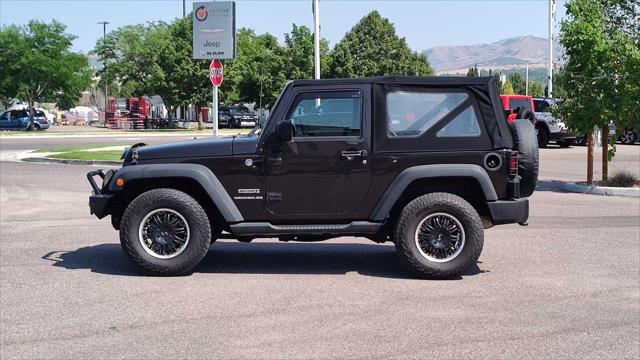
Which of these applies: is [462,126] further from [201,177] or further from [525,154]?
[201,177]

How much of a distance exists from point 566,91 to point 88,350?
12.6 meters

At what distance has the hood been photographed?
24.5ft

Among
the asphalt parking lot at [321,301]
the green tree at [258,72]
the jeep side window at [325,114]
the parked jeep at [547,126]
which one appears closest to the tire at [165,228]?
the asphalt parking lot at [321,301]

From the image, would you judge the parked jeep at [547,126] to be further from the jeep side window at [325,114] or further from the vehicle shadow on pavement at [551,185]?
the jeep side window at [325,114]

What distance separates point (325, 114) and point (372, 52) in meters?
62.6

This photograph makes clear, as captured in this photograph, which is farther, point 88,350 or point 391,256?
point 391,256

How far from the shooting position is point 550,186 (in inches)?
639

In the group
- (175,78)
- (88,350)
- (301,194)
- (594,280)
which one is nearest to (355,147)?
(301,194)

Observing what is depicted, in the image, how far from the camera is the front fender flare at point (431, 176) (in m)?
7.25

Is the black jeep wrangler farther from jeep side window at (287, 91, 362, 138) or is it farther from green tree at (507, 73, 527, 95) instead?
green tree at (507, 73, 527, 95)

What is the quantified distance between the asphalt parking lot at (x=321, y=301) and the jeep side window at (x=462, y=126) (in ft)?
4.78

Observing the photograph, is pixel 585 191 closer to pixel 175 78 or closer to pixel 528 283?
pixel 528 283

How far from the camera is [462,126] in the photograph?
7.46 meters

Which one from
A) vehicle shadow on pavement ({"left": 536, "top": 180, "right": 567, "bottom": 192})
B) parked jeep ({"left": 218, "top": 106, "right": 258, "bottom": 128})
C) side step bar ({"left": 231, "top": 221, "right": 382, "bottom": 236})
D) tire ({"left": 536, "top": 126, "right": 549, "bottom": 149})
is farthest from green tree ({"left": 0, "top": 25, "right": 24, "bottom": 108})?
side step bar ({"left": 231, "top": 221, "right": 382, "bottom": 236})
